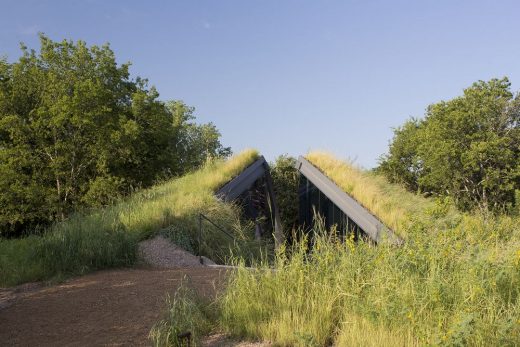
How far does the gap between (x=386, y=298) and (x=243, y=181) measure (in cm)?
1108

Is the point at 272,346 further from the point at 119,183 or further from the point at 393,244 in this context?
the point at 119,183

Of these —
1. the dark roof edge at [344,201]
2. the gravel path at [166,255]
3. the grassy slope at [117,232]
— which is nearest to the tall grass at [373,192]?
the dark roof edge at [344,201]

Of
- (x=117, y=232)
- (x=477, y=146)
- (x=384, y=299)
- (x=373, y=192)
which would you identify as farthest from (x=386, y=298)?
(x=477, y=146)

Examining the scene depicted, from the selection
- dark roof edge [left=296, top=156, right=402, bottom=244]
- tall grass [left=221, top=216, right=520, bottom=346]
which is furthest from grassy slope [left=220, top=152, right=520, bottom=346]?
dark roof edge [left=296, top=156, right=402, bottom=244]

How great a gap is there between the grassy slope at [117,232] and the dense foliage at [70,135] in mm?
9267

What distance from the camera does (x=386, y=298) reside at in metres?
4.20

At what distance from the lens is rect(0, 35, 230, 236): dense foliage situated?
73.0 feet

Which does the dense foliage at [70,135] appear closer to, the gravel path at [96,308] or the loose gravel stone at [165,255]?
the loose gravel stone at [165,255]

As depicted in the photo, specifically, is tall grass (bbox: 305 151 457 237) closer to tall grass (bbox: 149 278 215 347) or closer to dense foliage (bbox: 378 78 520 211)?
tall grass (bbox: 149 278 215 347)

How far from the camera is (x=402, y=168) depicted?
34125 mm

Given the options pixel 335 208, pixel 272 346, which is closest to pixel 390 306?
pixel 272 346

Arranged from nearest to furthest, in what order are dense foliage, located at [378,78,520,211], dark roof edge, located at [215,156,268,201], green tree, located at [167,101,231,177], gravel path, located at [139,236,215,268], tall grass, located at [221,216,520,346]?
tall grass, located at [221,216,520,346] < gravel path, located at [139,236,215,268] < dark roof edge, located at [215,156,268,201] < dense foliage, located at [378,78,520,211] < green tree, located at [167,101,231,177]

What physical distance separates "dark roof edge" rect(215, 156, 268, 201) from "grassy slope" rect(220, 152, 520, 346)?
25.3 ft

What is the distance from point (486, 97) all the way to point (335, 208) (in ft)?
60.2
